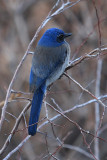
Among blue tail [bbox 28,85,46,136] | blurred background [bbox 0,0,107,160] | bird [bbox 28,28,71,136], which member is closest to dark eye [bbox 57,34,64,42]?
bird [bbox 28,28,71,136]

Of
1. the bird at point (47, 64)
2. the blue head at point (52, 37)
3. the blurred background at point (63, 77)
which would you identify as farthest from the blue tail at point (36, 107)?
the blurred background at point (63, 77)

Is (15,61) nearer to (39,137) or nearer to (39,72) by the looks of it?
(39,137)

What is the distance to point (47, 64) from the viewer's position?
376cm

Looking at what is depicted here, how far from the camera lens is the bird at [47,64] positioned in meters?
3.56

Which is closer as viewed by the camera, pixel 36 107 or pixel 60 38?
pixel 36 107

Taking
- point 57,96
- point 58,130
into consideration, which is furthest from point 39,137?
point 57,96

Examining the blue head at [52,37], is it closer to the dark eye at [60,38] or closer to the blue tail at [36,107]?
the dark eye at [60,38]

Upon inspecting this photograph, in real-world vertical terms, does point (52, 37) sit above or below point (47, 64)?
above

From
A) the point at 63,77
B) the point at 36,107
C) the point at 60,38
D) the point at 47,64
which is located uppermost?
the point at 60,38

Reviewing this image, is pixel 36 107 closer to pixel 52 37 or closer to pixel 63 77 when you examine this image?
pixel 52 37

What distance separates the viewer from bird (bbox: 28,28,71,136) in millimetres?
3561

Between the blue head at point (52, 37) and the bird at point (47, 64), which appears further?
the blue head at point (52, 37)

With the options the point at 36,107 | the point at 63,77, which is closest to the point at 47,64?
the point at 36,107

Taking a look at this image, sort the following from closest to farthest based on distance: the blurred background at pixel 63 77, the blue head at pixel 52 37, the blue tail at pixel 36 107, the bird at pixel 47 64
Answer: the blue tail at pixel 36 107 → the bird at pixel 47 64 → the blue head at pixel 52 37 → the blurred background at pixel 63 77
